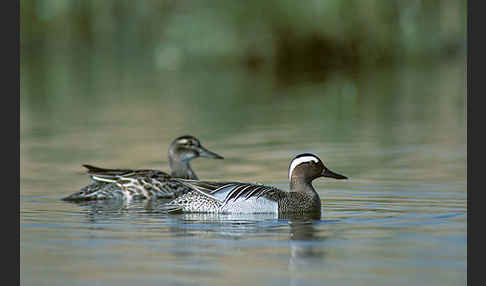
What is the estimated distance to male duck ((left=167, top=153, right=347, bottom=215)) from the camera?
9.15 m

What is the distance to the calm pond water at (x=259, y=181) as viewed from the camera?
692 cm

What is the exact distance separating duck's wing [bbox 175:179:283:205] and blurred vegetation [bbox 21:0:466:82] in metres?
17.2

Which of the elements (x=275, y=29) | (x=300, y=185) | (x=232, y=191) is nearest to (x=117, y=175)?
(x=232, y=191)

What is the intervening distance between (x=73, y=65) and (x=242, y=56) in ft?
24.7

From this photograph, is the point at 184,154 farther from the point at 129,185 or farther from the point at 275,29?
the point at 275,29

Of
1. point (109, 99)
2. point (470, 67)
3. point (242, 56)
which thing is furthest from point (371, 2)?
point (470, 67)

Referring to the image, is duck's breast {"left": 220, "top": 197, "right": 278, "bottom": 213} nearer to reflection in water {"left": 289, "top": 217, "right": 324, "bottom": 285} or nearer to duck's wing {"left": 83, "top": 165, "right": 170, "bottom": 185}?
reflection in water {"left": 289, "top": 217, "right": 324, "bottom": 285}

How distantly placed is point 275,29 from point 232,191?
1878 cm

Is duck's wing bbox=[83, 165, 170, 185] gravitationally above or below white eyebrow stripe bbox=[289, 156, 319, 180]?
below

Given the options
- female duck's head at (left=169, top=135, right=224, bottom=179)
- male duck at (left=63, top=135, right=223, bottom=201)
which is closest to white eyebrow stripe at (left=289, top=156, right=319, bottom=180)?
male duck at (left=63, top=135, right=223, bottom=201)

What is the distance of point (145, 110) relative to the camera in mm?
19656

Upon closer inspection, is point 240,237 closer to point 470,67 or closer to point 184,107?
point 470,67

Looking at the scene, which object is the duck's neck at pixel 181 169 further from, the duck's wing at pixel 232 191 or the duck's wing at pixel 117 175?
the duck's wing at pixel 232 191

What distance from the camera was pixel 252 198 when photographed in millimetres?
9141
